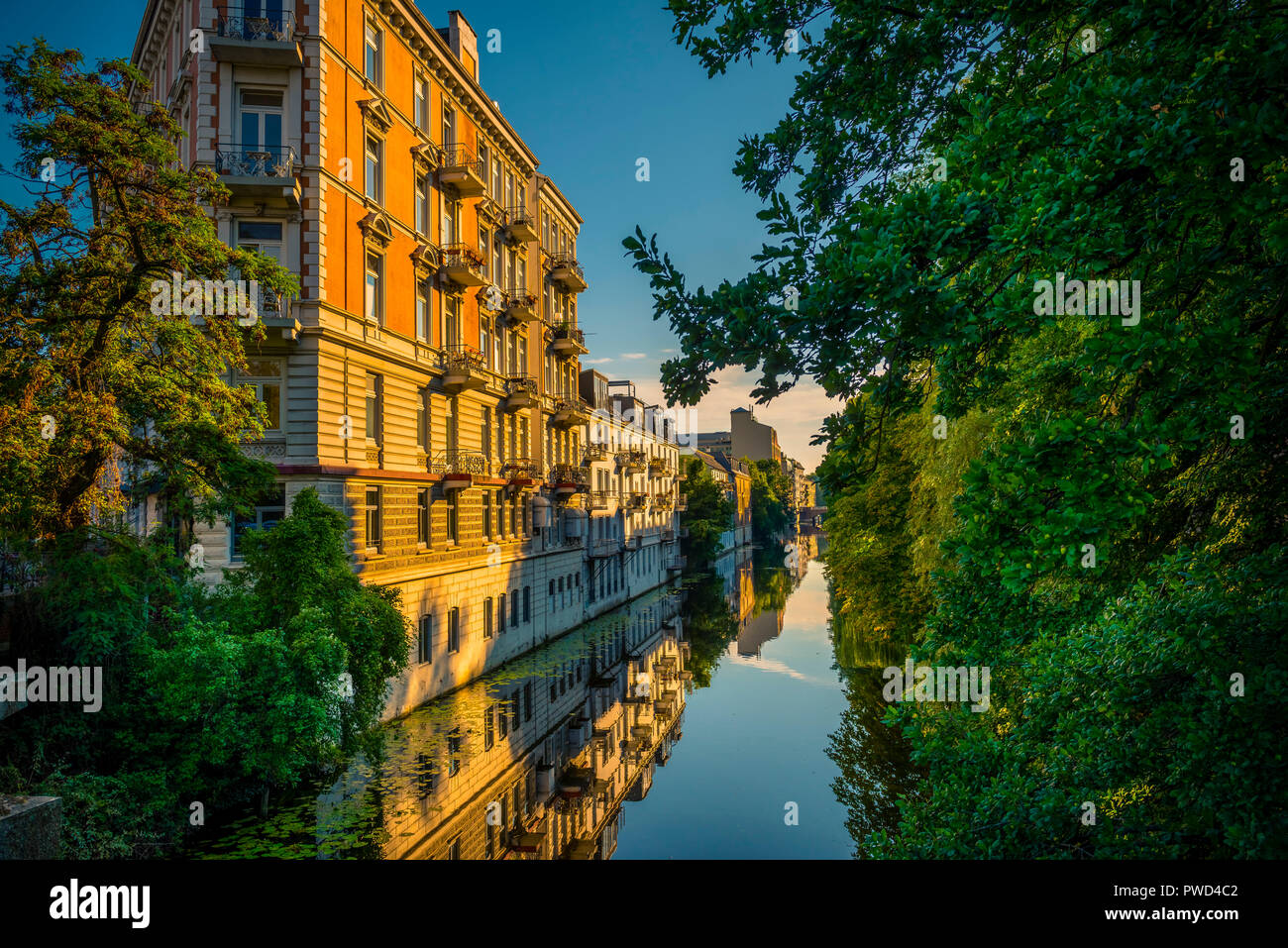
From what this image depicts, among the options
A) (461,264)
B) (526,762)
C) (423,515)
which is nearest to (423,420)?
(423,515)

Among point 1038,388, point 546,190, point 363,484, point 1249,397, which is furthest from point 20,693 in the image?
point 546,190

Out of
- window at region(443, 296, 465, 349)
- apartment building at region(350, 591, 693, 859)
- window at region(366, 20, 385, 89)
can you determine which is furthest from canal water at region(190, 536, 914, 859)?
window at region(366, 20, 385, 89)

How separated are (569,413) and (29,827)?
32.6 metres

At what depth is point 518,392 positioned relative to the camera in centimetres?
2973

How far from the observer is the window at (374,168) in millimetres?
20000

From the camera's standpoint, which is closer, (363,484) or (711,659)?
(363,484)

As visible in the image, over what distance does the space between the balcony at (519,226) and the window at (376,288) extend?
1107cm

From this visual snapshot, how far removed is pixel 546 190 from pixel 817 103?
3203 centimetres

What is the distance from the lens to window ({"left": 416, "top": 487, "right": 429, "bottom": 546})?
2190 centimetres

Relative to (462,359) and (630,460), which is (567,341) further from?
(630,460)

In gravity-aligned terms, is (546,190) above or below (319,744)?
above
